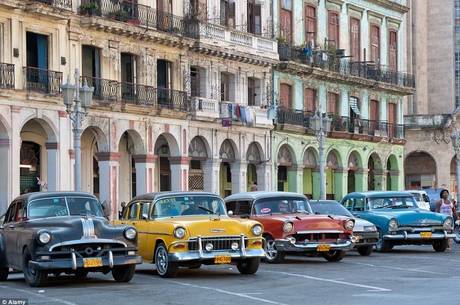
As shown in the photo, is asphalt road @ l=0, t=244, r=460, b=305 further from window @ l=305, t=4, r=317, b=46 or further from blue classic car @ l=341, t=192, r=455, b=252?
window @ l=305, t=4, r=317, b=46

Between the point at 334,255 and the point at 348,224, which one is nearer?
the point at 348,224

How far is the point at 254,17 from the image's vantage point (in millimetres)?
49125

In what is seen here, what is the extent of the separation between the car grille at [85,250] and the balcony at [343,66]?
32238 mm

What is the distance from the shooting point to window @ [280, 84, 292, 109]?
50562mm

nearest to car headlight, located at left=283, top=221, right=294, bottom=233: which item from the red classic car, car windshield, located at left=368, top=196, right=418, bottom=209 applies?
the red classic car

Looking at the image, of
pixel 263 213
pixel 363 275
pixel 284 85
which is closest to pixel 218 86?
pixel 284 85

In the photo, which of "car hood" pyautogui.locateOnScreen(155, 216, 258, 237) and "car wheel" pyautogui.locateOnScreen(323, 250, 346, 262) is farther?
"car wheel" pyautogui.locateOnScreen(323, 250, 346, 262)

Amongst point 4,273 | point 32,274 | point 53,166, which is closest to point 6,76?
point 53,166

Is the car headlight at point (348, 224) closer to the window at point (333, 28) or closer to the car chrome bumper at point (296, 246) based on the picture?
the car chrome bumper at point (296, 246)

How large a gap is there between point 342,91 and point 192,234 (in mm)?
35803

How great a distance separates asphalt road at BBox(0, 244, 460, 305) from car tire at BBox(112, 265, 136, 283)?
14 cm

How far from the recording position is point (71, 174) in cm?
3769

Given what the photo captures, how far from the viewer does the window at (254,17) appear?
48.9 meters

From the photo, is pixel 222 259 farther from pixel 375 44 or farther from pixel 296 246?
pixel 375 44
